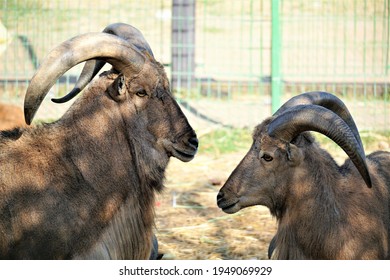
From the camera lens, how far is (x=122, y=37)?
6605 mm

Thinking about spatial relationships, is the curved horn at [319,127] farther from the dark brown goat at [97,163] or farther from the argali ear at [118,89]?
the argali ear at [118,89]

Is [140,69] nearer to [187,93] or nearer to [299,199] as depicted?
[299,199]

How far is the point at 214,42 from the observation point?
17.1 m

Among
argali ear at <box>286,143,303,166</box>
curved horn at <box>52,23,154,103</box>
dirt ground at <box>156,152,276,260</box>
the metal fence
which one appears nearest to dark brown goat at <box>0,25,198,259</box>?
curved horn at <box>52,23,154,103</box>

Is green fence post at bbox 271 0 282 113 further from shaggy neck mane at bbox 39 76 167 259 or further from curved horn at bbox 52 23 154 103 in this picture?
shaggy neck mane at bbox 39 76 167 259

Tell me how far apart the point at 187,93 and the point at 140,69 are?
763cm

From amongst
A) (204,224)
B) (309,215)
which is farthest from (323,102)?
(204,224)

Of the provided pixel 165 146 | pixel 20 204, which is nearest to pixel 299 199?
pixel 165 146

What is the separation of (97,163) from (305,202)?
171 cm

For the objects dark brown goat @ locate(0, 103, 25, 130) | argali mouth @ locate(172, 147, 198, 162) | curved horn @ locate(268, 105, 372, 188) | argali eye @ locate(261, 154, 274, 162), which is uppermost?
curved horn @ locate(268, 105, 372, 188)

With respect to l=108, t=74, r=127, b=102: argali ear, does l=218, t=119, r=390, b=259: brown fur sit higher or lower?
lower

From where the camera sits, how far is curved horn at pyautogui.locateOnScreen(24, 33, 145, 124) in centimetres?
566

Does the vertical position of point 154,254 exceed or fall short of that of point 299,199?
it falls short

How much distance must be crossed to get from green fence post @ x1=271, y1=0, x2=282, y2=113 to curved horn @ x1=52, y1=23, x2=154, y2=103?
5985mm
